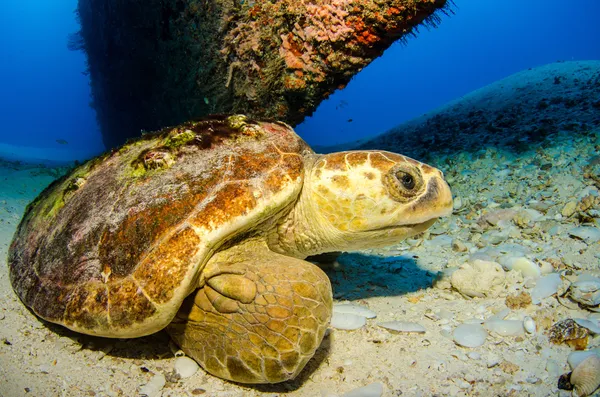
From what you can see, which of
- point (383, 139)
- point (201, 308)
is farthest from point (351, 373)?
point (383, 139)

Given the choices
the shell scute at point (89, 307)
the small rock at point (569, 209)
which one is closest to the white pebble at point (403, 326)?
the shell scute at point (89, 307)

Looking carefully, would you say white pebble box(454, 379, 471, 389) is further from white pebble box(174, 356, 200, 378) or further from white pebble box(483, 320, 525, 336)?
white pebble box(174, 356, 200, 378)

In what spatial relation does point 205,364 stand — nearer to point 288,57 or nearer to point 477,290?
point 477,290

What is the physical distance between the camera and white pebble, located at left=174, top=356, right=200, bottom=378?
1.78 m

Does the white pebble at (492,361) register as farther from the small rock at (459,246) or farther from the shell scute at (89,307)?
the shell scute at (89,307)

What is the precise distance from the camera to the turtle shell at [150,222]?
1.61m

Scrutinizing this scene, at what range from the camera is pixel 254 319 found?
1627mm

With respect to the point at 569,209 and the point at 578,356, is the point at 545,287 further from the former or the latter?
the point at 569,209

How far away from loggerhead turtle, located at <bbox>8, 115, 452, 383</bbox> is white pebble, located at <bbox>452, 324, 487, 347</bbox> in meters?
0.68

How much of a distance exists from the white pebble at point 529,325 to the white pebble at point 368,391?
3.24ft

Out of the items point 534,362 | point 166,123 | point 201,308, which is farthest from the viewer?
A: point 166,123

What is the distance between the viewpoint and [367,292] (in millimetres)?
2707

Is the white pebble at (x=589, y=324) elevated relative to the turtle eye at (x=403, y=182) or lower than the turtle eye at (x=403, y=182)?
lower

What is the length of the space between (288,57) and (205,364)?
3.10 meters
